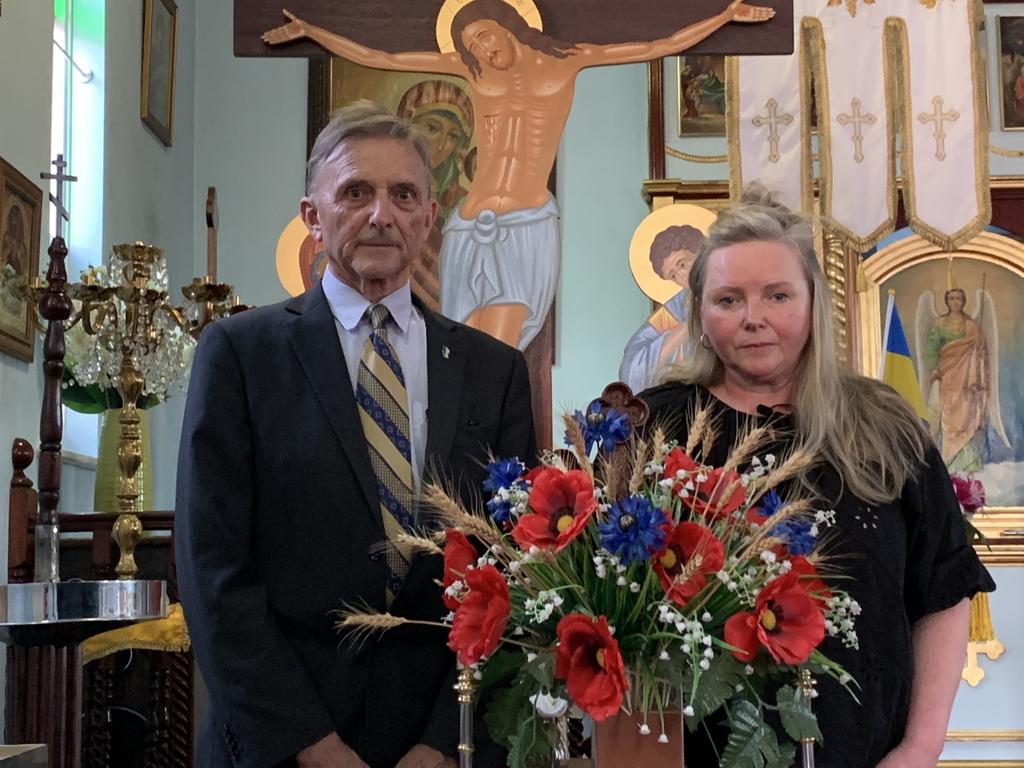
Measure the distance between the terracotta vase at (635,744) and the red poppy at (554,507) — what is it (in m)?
0.22

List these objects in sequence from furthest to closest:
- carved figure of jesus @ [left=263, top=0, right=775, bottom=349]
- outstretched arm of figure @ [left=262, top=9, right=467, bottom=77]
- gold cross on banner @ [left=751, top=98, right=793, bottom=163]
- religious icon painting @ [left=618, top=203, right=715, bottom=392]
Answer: religious icon painting @ [left=618, top=203, right=715, bottom=392] → gold cross on banner @ [left=751, top=98, right=793, bottom=163] → carved figure of jesus @ [left=263, top=0, right=775, bottom=349] → outstretched arm of figure @ [left=262, top=9, right=467, bottom=77]

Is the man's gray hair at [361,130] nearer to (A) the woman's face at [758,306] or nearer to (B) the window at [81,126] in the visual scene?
(A) the woman's face at [758,306]

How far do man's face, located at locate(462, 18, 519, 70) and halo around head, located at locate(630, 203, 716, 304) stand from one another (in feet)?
9.33

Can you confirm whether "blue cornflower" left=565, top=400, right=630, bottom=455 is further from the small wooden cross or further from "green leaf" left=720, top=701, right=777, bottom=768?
the small wooden cross

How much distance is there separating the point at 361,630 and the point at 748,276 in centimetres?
79

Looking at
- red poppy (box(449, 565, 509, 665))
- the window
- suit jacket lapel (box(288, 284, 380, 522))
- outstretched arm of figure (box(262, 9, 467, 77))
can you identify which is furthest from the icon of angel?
red poppy (box(449, 565, 509, 665))

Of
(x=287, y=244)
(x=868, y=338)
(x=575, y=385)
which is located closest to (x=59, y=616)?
(x=287, y=244)

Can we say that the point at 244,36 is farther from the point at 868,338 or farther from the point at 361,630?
the point at 868,338

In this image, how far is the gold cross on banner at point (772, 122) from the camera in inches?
198

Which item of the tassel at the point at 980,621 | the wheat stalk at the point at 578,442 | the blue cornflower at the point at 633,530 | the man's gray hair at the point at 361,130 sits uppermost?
the man's gray hair at the point at 361,130

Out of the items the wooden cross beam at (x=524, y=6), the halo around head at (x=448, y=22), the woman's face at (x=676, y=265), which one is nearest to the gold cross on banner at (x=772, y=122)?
the wooden cross beam at (x=524, y=6)

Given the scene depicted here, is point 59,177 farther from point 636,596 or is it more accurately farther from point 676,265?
point 636,596

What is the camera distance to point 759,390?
2201 millimetres

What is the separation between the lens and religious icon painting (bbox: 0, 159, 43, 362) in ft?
16.3
